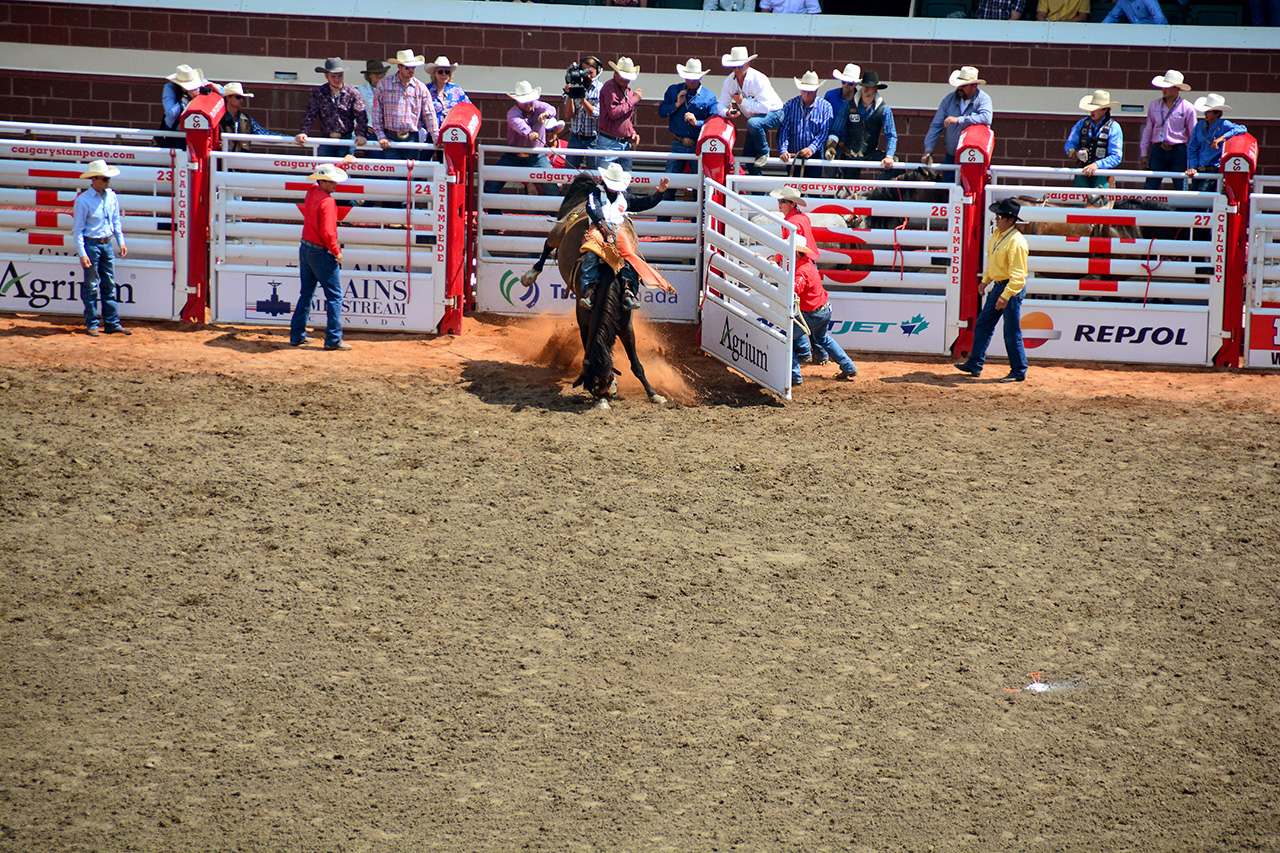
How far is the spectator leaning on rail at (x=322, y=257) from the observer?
1152 cm

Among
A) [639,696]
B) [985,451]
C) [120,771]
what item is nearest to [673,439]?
[985,451]

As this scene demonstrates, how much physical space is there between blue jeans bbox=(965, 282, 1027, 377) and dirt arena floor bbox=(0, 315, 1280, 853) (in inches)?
23.9

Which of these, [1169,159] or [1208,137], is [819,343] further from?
[1208,137]

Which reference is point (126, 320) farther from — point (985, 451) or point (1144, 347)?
point (1144, 347)

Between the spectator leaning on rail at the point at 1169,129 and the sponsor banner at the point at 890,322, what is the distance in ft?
9.25

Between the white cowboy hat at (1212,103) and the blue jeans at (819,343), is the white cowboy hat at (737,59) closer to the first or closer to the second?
the blue jeans at (819,343)

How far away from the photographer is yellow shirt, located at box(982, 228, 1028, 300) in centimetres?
1130

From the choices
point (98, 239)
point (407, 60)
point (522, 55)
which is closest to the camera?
point (98, 239)

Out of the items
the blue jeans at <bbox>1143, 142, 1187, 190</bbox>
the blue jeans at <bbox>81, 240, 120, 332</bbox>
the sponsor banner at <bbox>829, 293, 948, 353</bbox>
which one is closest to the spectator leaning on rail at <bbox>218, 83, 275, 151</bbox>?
the blue jeans at <bbox>81, 240, 120, 332</bbox>

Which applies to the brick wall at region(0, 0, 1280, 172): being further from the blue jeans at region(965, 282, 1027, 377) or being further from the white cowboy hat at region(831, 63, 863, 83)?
the blue jeans at region(965, 282, 1027, 377)

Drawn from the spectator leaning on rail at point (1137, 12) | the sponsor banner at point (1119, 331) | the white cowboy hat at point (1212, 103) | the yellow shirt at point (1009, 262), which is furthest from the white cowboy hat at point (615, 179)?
the spectator leaning on rail at point (1137, 12)

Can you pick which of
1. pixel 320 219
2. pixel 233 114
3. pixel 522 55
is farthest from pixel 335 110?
pixel 522 55

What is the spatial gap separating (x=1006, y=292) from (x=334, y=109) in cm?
728

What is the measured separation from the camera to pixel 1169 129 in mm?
12930
